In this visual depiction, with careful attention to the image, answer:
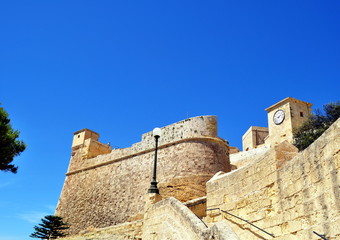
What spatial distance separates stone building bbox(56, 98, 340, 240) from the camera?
5.38 meters

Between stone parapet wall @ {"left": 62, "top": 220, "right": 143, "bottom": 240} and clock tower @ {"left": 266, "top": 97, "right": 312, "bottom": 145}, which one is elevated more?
clock tower @ {"left": 266, "top": 97, "right": 312, "bottom": 145}

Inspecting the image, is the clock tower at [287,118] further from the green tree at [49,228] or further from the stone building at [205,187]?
the green tree at [49,228]

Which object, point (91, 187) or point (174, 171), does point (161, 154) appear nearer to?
point (174, 171)

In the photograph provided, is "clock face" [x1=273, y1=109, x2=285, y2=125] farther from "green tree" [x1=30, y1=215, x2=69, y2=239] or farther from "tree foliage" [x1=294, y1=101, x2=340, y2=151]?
"green tree" [x1=30, y1=215, x2=69, y2=239]

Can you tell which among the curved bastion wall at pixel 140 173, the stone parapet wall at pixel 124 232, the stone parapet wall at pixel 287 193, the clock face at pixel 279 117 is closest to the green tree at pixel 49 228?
the curved bastion wall at pixel 140 173

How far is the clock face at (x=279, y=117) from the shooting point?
109 ft

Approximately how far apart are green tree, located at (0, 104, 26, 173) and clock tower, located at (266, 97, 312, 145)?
844 inches

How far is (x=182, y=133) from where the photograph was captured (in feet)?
67.0

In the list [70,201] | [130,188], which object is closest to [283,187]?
[130,188]

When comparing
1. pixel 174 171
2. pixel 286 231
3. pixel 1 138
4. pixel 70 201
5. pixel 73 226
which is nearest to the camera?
pixel 286 231

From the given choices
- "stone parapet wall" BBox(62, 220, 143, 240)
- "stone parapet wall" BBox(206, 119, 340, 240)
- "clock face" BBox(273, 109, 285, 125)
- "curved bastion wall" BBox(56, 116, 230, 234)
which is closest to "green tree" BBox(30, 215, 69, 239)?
"curved bastion wall" BBox(56, 116, 230, 234)

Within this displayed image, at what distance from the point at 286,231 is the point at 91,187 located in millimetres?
19370

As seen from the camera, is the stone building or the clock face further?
the clock face

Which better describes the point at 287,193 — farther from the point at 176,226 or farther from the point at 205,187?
the point at 205,187
